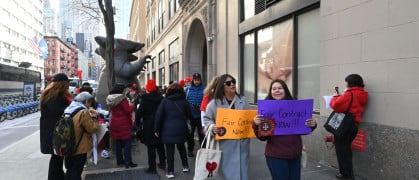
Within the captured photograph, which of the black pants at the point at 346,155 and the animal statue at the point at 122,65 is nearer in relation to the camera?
the black pants at the point at 346,155

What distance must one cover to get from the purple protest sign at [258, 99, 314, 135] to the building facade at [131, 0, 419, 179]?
1.91 metres

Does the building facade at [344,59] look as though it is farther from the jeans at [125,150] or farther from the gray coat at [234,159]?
the jeans at [125,150]

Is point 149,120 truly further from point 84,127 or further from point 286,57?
point 286,57

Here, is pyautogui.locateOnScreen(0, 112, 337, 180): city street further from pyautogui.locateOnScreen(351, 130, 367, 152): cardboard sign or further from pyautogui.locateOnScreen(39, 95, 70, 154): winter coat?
pyautogui.locateOnScreen(39, 95, 70, 154): winter coat

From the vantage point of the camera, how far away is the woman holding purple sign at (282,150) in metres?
3.62

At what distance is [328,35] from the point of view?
253 inches

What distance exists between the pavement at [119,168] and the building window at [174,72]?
1250 cm

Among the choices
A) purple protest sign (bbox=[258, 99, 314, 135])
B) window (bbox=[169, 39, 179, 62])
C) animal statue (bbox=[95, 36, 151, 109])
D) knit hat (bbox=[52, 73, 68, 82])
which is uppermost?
window (bbox=[169, 39, 179, 62])

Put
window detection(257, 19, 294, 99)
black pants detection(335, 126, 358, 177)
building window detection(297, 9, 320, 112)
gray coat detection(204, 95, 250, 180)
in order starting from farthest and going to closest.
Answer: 1. window detection(257, 19, 294, 99)
2. building window detection(297, 9, 320, 112)
3. black pants detection(335, 126, 358, 177)
4. gray coat detection(204, 95, 250, 180)

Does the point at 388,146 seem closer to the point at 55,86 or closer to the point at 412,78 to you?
the point at 412,78

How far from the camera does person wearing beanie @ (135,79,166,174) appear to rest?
6.29 m

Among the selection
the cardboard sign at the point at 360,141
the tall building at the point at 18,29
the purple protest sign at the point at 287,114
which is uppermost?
the tall building at the point at 18,29

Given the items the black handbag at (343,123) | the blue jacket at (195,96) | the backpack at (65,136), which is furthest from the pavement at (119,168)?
the backpack at (65,136)

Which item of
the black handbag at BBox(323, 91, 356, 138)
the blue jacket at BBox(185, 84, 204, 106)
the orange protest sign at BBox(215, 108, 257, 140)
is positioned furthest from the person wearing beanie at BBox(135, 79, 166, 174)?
the black handbag at BBox(323, 91, 356, 138)
